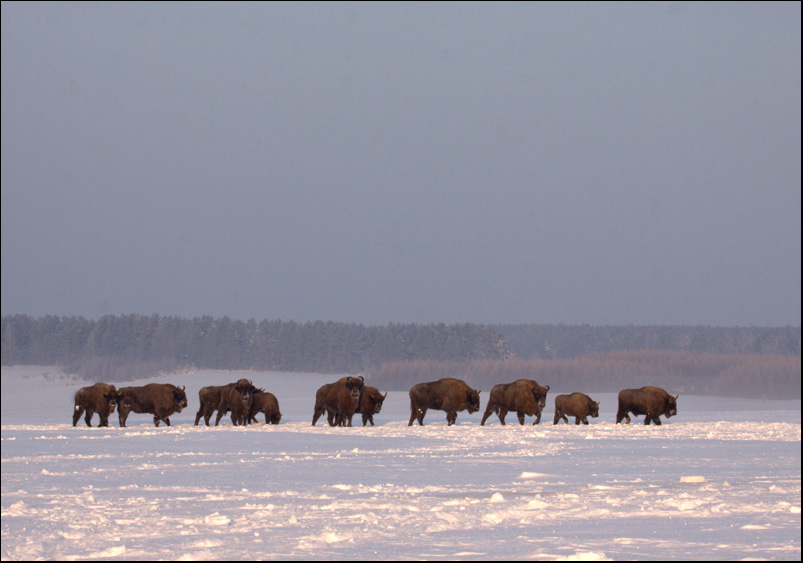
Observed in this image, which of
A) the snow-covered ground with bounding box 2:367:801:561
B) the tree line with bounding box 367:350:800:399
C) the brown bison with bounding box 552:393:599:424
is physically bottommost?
the snow-covered ground with bounding box 2:367:801:561

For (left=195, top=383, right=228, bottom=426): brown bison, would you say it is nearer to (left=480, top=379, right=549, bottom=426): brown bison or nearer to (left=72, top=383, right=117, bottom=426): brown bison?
(left=72, top=383, right=117, bottom=426): brown bison

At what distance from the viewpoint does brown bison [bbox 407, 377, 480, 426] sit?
32.9 metres

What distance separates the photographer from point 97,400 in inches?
1313

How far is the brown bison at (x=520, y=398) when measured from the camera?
32.5m

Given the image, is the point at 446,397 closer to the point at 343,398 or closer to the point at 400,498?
the point at 343,398

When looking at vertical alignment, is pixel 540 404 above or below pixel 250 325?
below

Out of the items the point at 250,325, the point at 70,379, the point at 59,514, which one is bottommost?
the point at 59,514

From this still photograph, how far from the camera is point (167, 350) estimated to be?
4678 cm

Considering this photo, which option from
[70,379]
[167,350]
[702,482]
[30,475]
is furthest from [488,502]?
[167,350]

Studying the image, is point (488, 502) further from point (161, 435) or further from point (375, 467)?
point (161, 435)

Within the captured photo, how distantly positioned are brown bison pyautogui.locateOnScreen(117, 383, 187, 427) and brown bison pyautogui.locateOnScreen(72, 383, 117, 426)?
30 cm

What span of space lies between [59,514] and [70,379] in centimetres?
1181

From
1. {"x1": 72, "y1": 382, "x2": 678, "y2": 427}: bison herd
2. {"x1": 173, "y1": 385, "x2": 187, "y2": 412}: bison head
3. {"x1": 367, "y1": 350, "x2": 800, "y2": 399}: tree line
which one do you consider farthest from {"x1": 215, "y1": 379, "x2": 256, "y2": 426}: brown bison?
{"x1": 367, "y1": 350, "x2": 800, "y2": 399}: tree line

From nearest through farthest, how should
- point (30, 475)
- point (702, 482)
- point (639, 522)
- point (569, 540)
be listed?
point (569, 540), point (639, 522), point (702, 482), point (30, 475)
